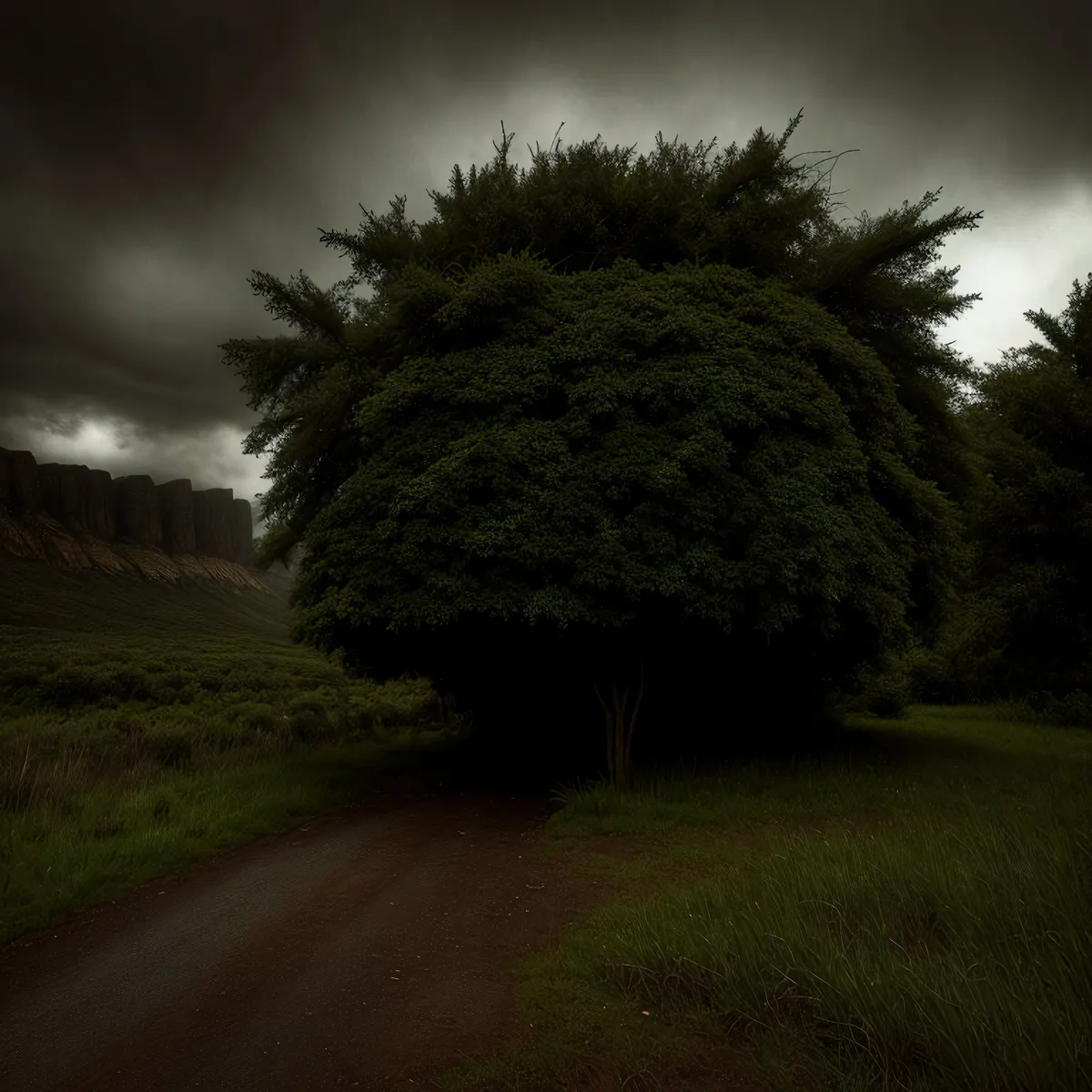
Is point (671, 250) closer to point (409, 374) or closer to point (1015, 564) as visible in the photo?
point (409, 374)

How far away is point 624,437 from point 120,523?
14706 centimetres

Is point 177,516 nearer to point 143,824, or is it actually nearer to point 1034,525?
point 143,824

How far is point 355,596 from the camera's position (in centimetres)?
998

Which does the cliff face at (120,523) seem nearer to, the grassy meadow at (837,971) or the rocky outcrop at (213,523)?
the rocky outcrop at (213,523)

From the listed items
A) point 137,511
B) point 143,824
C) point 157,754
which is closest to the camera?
point 143,824

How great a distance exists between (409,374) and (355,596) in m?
4.03

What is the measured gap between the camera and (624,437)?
10180 mm

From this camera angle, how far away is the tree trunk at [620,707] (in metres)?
10.6

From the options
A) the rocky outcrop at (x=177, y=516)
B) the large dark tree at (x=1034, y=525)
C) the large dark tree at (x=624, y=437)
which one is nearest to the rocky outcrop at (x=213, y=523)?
the rocky outcrop at (x=177, y=516)

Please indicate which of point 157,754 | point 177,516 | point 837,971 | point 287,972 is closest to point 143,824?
point 287,972

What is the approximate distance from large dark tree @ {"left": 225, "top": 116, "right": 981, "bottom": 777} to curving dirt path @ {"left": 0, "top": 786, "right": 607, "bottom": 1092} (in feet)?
12.2

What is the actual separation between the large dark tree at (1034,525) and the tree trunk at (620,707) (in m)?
7.82

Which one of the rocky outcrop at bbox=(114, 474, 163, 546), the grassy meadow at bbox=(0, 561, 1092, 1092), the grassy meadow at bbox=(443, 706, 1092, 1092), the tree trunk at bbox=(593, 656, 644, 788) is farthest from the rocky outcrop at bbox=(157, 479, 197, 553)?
the grassy meadow at bbox=(443, 706, 1092, 1092)

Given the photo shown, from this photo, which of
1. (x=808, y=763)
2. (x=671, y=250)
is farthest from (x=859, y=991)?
(x=671, y=250)
